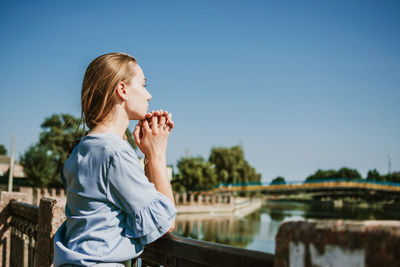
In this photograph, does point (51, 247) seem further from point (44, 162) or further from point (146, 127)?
point (44, 162)

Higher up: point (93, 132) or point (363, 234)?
point (93, 132)

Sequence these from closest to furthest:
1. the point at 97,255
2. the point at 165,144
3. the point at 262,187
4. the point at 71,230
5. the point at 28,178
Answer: the point at 97,255, the point at 71,230, the point at 165,144, the point at 28,178, the point at 262,187

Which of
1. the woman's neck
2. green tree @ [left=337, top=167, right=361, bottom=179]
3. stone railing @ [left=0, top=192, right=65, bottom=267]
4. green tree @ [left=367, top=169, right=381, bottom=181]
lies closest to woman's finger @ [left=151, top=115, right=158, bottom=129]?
the woman's neck

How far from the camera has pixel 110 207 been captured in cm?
126

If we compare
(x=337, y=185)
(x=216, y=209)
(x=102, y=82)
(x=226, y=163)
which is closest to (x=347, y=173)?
(x=337, y=185)

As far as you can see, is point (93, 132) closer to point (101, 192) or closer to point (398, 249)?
point (101, 192)

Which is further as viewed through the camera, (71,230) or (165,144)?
(165,144)

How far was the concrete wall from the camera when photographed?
2.37 feet

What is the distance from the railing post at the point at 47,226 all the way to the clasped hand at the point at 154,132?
44.4 inches

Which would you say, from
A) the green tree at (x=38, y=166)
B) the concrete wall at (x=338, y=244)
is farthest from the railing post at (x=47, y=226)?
the green tree at (x=38, y=166)

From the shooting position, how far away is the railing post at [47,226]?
2.39 meters

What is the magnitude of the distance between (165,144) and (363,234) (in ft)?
3.10

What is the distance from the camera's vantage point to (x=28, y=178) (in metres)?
34.8

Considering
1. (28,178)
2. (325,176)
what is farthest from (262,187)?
(325,176)
